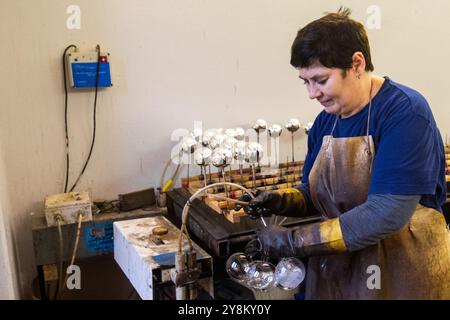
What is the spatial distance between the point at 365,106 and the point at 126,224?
2.57 feet

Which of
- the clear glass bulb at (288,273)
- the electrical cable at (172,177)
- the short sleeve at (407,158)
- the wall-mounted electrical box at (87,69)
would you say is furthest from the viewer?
the electrical cable at (172,177)

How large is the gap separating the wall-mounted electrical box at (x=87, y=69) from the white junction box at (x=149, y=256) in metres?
0.59

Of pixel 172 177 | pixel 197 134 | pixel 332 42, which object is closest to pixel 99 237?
pixel 172 177

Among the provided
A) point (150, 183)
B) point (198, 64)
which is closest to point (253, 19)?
point (198, 64)

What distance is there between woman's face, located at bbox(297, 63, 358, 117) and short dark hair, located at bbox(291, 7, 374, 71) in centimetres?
2

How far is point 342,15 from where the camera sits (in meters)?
1.02

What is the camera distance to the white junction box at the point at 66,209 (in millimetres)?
1500

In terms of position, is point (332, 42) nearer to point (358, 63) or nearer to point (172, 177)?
point (358, 63)

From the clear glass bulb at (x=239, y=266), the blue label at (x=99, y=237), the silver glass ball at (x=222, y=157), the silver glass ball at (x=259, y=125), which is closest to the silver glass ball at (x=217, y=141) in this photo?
the silver glass ball at (x=222, y=157)

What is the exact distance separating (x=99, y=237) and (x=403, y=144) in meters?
1.08

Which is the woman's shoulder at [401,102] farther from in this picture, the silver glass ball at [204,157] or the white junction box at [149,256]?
the silver glass ball at [204,157]

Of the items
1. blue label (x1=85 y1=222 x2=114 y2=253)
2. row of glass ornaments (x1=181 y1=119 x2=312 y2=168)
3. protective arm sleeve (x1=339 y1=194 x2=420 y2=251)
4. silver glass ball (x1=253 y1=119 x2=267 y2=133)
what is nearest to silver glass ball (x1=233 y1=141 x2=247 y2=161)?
row of glass ornaments (x1=181 y1=119 x2=312 y2=168)

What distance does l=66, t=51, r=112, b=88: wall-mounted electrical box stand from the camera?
1.60m
